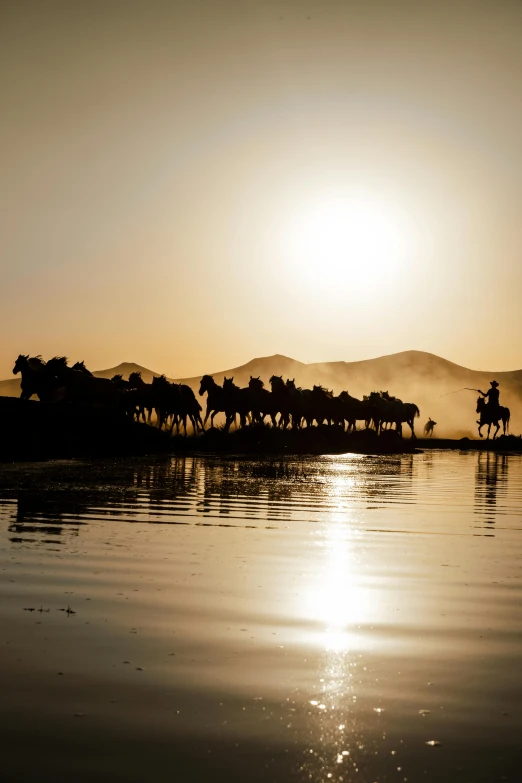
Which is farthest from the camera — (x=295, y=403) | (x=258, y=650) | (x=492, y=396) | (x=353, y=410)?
(x=353, y=410)

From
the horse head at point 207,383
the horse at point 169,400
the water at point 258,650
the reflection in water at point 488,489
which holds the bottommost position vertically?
the water at point 258,650

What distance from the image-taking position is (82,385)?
140 ft

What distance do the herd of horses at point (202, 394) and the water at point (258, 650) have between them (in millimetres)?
28321

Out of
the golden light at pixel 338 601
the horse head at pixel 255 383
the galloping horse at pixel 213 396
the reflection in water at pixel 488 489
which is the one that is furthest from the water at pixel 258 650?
the horse head at pixel 255 383

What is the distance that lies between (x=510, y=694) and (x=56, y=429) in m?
30.0

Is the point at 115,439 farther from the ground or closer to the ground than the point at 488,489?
farther from the ground

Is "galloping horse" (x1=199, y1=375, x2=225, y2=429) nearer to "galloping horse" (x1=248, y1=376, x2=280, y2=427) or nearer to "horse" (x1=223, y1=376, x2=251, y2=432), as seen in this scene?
"horse" (x1=223, y1=376, x2=251, y2=432)

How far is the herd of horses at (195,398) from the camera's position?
4034cm

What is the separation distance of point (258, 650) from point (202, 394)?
4740 cm

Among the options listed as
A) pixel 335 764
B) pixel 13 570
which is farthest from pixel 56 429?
pixel 335 764

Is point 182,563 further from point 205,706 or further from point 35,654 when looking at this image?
point 205,706

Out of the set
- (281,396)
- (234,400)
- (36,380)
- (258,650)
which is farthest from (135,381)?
(258,650)

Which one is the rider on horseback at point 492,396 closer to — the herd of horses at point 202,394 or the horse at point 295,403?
the herd of horses at point 202,394

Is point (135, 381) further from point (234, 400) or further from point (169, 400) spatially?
point (234, 400)
